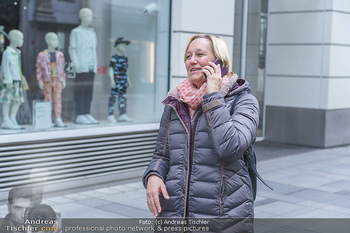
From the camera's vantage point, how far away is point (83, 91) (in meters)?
8.42

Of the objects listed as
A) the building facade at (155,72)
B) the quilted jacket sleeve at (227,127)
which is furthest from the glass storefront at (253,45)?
the quilted jacket sleeve at (227,127)

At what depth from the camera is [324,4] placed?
11.1 metres

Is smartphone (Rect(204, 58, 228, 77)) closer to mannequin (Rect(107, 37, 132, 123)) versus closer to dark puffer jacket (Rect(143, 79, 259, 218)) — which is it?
dark puffer jacket (Rect(143, 79, 259, 218))

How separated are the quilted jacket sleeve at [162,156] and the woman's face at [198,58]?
0.84 feet

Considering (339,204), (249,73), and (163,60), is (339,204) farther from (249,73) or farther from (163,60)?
(249,73)

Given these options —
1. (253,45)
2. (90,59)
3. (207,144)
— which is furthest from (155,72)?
(207,144)

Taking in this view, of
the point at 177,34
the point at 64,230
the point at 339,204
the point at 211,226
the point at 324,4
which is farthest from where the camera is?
the point at 324,4

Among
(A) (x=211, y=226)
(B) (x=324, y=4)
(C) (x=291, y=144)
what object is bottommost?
(C) (x=291, y=144)

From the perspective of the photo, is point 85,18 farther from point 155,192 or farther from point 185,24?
point 155,192

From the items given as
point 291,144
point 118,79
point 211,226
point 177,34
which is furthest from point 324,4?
point 211,226

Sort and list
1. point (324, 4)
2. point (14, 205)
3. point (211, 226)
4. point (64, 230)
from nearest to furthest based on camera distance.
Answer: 1. point (211, 226)
2. point (14, 205)
3. point (64, 230)
4. point (324, 4)

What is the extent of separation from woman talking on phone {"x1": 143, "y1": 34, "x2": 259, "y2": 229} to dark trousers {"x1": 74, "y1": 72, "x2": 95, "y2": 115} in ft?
18.3

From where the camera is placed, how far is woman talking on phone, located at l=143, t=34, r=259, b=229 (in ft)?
8.69

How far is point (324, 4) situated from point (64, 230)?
26.8 feet
